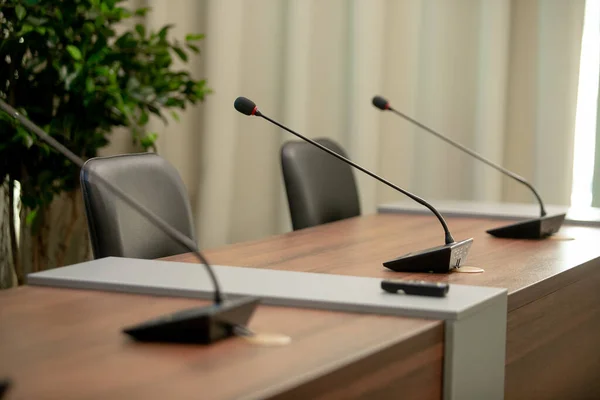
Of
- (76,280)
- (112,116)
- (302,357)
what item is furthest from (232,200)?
(302,357)

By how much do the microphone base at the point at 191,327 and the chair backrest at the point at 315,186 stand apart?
1899 millimetres

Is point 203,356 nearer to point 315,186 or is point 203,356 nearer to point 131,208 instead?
point 131,208

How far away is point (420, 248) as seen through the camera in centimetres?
278

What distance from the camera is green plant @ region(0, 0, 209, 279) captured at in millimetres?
3795

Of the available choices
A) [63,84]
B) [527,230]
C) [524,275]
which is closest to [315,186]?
[527,230]

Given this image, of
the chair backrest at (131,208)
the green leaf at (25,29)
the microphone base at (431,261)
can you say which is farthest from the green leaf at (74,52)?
the microphone base at (431,261)

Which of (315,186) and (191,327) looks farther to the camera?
(315,186)

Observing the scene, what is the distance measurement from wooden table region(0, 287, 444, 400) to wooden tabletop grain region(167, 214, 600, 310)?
0.48m

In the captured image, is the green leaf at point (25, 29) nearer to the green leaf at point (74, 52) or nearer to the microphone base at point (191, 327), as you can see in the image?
the green leaf at point (74, 52)

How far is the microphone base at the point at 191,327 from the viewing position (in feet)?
5.08

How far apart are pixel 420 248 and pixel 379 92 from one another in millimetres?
2575

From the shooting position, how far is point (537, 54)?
5168 mm

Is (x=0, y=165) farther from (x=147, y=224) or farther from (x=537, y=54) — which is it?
(x=537, y=54)

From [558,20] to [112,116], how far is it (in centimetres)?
232
